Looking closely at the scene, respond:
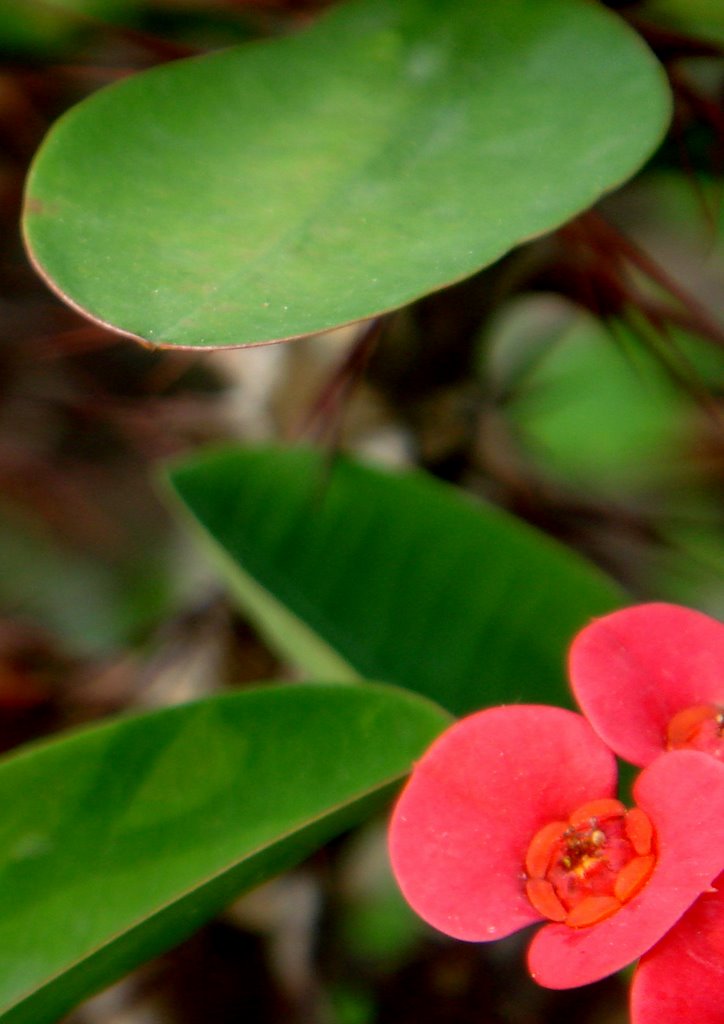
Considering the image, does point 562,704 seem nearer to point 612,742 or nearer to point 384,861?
point 612,742

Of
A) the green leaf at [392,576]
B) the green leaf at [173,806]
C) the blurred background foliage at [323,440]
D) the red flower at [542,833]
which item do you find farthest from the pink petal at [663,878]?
the blurred background foliage at [323,440]

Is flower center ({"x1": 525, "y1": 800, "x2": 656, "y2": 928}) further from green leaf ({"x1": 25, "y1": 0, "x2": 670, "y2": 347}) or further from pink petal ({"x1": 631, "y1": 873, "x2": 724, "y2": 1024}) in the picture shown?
green leaf ({"x1": 25, "y1": 0, "x2": 670, "y2": 347})

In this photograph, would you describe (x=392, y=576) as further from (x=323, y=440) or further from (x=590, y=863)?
(x=590, y=863)

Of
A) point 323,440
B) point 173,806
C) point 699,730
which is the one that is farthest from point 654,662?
point 323,440

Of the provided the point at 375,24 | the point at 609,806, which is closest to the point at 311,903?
the point at 609,806

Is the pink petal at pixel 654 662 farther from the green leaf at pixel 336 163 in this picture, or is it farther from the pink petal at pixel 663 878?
the green leaf at pixel 336 163

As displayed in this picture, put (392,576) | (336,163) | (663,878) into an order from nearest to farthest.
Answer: (663,878)
(336,163)
(392,576)

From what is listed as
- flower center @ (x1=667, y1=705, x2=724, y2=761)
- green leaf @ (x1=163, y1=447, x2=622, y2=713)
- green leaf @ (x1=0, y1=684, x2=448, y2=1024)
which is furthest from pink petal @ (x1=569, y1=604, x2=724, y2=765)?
green leaf @ (x1=163, y1=447, x2=622, y2=713)
